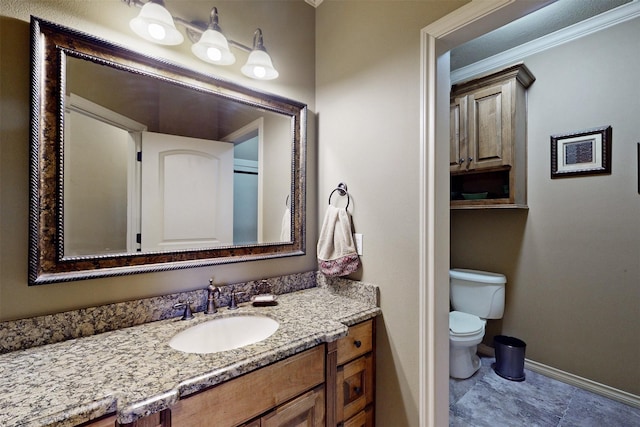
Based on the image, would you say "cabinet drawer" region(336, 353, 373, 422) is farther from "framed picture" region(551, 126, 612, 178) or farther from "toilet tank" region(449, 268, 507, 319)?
"framed picture" region(551, 126, 612, 178)

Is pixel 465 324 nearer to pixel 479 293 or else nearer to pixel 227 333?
pixel 479 293

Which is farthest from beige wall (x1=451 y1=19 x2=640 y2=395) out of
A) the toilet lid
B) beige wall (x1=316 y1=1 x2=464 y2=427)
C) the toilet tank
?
beige wall (x1=316 y1=1 x2=464 y2=427)

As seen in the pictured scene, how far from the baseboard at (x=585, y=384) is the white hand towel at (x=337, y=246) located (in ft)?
6.45

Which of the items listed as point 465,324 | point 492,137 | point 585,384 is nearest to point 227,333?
point 465,324

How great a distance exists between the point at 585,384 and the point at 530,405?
544mm

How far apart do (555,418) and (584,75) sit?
2370mm

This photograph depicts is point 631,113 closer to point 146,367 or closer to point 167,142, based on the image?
point 167,142

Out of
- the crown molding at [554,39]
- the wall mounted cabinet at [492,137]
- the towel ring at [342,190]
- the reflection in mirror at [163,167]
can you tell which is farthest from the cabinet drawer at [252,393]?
the crown molding at [554,39]

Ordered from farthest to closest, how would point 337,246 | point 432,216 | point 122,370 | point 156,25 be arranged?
1. point 337,246
2. point 432,216
3. point 156,25
4. point 122,370

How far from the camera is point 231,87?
1420 millimetres

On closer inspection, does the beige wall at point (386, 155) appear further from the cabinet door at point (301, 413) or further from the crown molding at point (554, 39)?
the crown molding at point (554, 39)

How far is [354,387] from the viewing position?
132 cm

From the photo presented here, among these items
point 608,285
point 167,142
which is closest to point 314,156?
point 167,142

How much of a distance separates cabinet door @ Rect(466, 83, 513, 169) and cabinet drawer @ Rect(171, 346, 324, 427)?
6.87 ft
